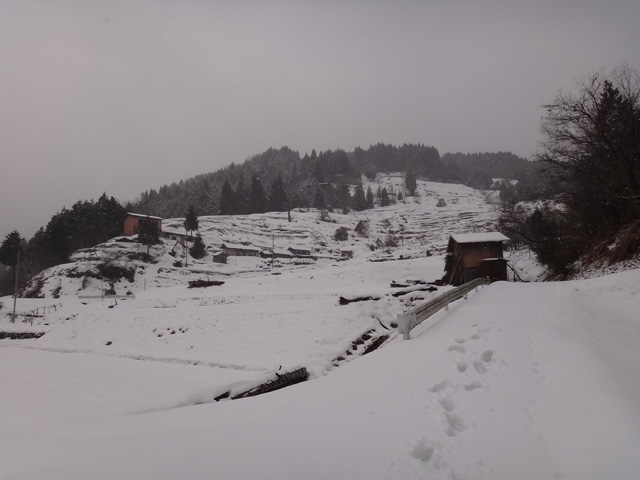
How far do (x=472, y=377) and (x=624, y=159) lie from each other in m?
21.7

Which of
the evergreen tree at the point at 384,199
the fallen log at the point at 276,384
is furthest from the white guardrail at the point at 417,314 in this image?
the evergreen tree at the point at 384,199

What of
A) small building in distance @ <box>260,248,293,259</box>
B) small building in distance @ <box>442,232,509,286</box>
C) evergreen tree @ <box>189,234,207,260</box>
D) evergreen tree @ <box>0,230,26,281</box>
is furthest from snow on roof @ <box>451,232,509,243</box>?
evergreen tree @ <box>0,230,26,281</box>

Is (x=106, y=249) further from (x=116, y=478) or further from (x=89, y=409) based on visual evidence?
(x=116, y=478)

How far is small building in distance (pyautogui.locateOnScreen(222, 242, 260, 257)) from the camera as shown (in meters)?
88.9

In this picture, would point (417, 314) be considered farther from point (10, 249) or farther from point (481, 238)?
point (10, 249)

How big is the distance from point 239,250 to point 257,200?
182ft

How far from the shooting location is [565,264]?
25547mm

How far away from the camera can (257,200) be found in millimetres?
142375

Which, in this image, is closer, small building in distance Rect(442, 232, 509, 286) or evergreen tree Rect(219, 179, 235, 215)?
small building in distance Rect(442, 232, 509, 286)

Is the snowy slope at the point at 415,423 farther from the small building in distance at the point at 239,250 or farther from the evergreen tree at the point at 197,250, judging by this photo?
the small building in distance at the point at 239,250

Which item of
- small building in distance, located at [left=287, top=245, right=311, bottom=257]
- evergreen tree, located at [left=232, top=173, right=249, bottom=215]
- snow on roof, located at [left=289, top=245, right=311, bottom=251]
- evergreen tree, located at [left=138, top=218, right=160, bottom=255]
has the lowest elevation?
small building in distance, located at [left=287, top=245, right=311, bottom=257]

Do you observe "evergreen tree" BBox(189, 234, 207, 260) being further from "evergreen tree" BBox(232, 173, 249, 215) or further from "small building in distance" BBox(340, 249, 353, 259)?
"evergreen tree" BBox(232, 173, 249, 215)

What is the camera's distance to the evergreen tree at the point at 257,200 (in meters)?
141

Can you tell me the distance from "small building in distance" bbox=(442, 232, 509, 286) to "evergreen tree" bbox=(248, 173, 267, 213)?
119 meters
